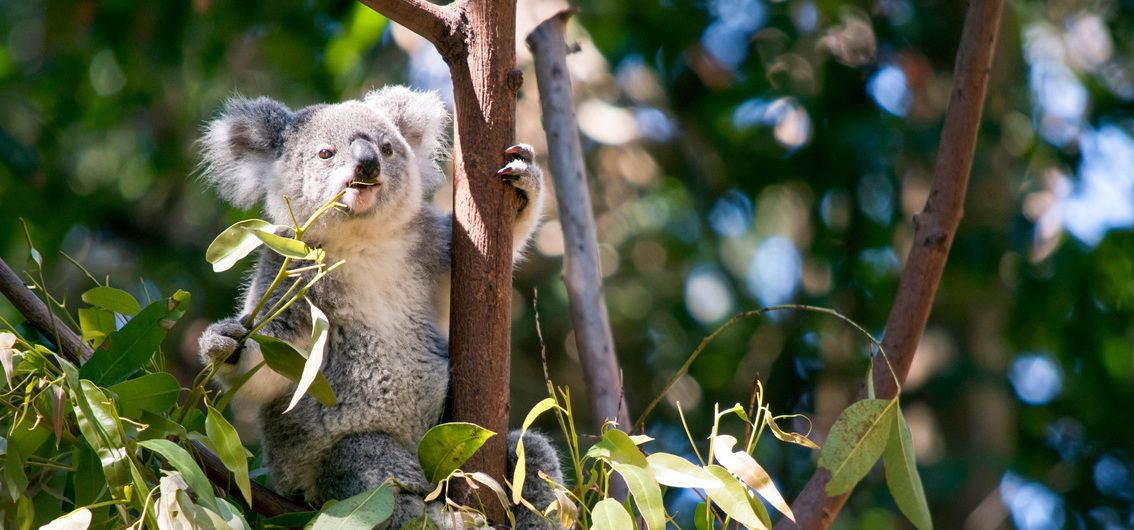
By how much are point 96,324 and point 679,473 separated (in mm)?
1354

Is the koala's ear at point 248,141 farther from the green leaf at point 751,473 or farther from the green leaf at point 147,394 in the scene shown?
the green leaf at point 751,473

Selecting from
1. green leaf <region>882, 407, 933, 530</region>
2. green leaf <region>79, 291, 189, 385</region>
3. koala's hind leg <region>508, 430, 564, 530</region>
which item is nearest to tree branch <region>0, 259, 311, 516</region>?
green leaf <region>79, 291, 189, 385</region>

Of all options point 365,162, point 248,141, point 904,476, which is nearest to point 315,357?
point 365,162

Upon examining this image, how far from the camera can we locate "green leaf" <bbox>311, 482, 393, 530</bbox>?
207 cm

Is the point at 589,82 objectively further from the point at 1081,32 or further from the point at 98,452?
the point at 98,452

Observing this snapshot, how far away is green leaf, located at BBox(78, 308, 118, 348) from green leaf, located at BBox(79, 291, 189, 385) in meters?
0.23

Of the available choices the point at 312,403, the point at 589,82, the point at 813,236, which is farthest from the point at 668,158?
the point at 312,403

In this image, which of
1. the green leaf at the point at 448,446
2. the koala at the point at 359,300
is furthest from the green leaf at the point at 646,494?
the koala at the point at 359,300

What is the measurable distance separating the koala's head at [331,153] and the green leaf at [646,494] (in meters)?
1.15

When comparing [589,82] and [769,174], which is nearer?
[769,174]

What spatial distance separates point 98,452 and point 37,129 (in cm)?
545

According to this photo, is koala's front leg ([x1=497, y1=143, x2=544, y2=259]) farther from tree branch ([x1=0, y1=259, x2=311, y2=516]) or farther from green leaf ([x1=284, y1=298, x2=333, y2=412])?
tree branch ([x1=0, y1=259, x2=311, y2=516])

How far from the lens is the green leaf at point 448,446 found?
216 centimetres

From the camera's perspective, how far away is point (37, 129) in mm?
6750
